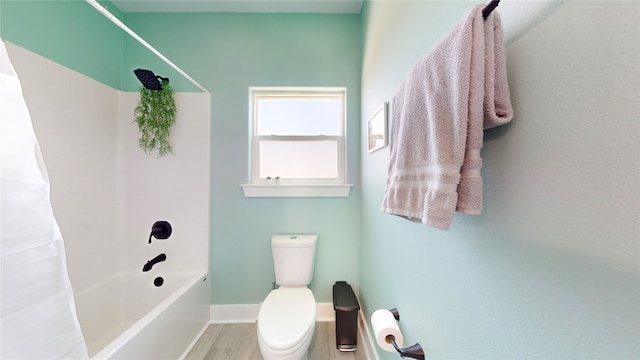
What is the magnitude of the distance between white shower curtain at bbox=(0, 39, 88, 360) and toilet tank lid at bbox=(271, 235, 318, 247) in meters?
1.13

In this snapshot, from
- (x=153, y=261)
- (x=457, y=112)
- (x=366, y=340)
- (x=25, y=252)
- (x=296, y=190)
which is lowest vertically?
(x=366, y=340)

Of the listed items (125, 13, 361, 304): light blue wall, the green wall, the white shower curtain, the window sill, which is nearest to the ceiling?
(125, 13, 361, 304): light blue wall

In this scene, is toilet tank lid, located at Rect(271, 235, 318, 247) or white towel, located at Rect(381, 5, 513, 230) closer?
white towel, located at Rect(381, 5, 513, 230)

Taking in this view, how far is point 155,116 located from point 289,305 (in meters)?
1.67

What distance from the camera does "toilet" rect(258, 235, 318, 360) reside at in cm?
106

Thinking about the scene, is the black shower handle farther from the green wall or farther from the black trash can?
the black trash can

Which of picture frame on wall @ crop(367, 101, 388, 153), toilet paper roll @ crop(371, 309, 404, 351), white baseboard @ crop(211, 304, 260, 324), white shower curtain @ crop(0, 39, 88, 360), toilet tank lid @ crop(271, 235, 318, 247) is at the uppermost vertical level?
picture frame on wall @ crop(367, 101, 388, 153)

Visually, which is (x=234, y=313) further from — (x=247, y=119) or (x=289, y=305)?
(x=247, y=119)

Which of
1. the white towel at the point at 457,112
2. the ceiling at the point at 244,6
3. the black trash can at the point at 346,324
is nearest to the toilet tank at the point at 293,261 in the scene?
the black trash can at the point at 346,324

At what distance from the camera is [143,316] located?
5.34 ft

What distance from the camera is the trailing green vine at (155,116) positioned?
1679mm

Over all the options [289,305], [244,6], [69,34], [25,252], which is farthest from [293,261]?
[69,34]

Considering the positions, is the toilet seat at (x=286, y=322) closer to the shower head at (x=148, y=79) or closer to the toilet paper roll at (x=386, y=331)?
the toilet paper roll at (x=386, y=331)

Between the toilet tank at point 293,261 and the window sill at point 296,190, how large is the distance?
36 cm
